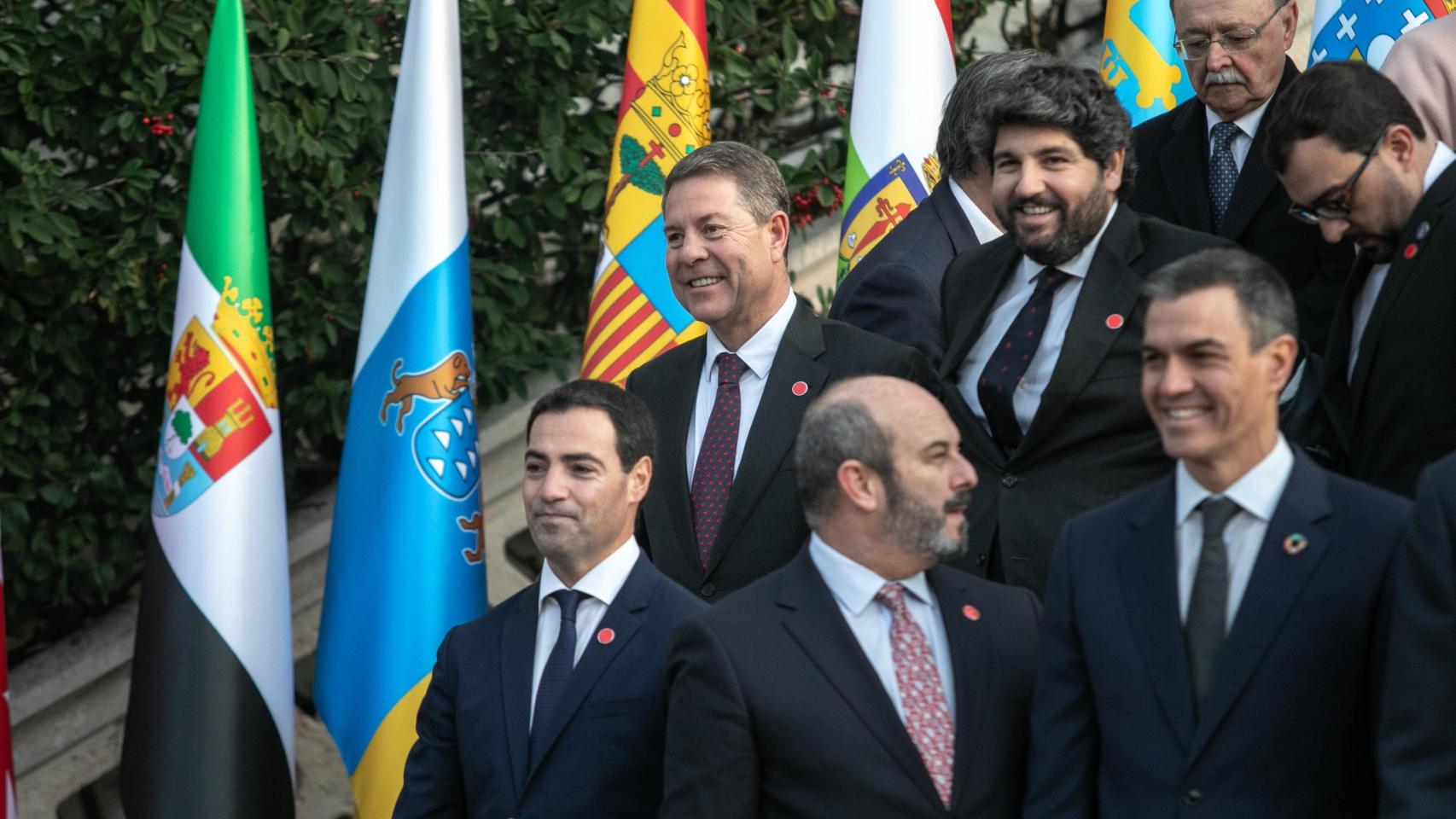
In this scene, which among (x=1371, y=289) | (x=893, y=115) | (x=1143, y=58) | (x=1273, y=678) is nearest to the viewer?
(x=1273, y=678)

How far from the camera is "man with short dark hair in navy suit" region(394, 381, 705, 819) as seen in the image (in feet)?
11.7

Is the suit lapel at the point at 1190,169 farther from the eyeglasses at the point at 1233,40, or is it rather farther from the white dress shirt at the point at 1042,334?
the white dress shirt at the point at 1042,334

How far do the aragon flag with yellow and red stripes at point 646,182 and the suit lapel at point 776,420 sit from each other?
4.94 ft

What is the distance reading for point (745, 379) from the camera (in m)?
4.12

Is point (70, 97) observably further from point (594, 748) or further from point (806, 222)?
point (594, 748)

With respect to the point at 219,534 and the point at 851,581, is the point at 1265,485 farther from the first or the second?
the point at 219,534

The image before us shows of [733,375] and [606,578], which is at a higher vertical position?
[733,375]

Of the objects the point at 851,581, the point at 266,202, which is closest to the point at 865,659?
the point at 851,581

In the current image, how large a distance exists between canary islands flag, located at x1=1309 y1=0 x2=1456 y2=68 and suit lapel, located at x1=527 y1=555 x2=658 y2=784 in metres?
2.56

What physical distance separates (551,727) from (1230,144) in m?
2.05

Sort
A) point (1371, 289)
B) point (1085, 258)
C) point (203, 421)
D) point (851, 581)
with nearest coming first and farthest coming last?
1. point (851, 581)
2. point (1371, 289)
3. point (1085, 258)
4. point (203, 421)

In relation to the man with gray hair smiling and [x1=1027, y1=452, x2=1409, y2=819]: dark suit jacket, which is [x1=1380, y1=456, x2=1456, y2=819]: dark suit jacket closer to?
[x1=1027, y1=452, x2=1409, y2=819]: dark suit jacket

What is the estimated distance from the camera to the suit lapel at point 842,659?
309 centimetres

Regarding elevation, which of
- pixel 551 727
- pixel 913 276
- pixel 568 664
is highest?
pixel 913 276
